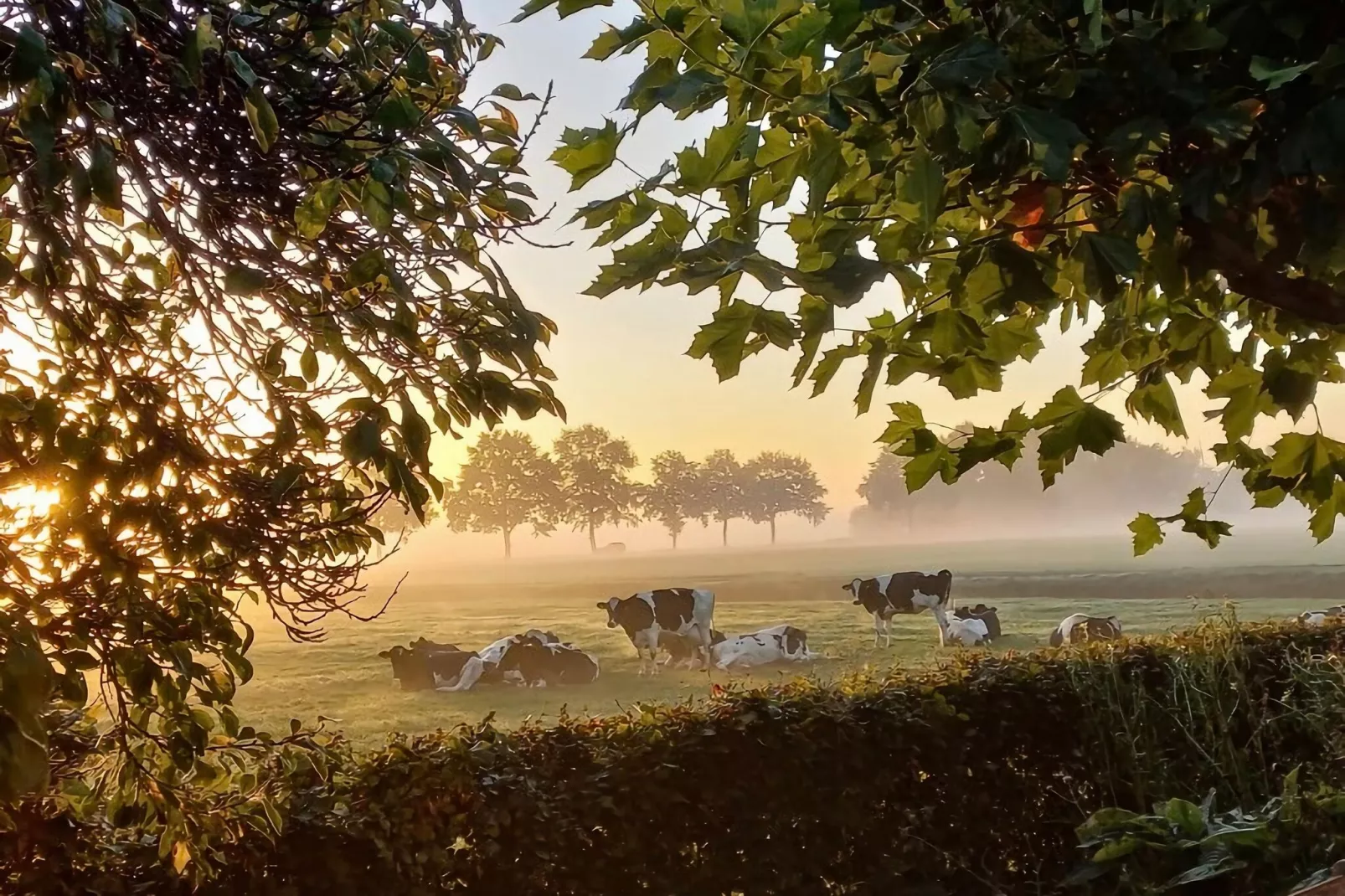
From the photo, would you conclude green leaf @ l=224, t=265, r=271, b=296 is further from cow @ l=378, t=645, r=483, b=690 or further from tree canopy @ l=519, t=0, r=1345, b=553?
cow @ l=378, t=645, r=483, b=690

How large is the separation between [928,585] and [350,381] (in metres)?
2.82

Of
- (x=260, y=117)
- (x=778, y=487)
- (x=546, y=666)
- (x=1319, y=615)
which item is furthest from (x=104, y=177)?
(x=1319, y=615)

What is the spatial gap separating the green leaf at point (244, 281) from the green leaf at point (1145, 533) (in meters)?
1.08

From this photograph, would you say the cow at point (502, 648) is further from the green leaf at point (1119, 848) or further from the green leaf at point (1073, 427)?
the green leaf at point (1073, 427)

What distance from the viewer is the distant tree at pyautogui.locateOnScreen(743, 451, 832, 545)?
335cm

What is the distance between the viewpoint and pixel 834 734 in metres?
2.25

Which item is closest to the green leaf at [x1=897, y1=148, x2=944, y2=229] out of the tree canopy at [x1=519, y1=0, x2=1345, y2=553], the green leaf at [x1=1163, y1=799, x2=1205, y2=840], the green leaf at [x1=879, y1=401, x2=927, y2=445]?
the tree canopy at [x1=519, y1=0, x2=1345, y2=553]

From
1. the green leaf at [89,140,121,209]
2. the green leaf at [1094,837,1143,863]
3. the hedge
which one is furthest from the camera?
the hedge

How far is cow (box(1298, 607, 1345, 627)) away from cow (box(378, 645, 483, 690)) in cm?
329

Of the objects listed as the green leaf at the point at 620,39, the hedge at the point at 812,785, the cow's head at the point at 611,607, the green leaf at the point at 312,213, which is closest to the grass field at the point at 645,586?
the cow's head at the point at 611,607

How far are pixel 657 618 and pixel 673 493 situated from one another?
0.50 meters

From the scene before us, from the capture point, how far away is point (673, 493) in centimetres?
318

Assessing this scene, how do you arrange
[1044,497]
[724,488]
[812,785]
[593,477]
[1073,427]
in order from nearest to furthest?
[1073,427] → [812,785] → [593,477] → [724,488] → [1044,497]

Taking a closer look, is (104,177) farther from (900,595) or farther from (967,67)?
(900,595)
